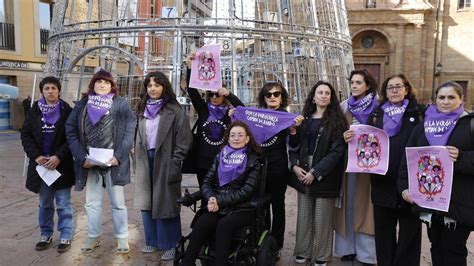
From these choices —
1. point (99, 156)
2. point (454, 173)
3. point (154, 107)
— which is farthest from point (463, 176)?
point (99, 156)

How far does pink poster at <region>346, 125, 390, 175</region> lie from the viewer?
12.1 feet

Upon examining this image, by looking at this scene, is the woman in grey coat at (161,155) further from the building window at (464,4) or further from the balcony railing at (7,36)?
the building window at (464,4)

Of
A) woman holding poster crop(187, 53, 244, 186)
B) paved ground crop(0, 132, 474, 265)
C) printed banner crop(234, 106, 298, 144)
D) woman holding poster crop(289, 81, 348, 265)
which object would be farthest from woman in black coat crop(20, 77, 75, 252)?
woman holding poster crop(289, 81, 348, 265)

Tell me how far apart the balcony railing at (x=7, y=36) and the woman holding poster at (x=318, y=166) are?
1823cm

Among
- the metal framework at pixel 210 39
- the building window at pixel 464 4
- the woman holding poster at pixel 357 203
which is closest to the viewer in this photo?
the woman holding poster at pixel 357 203

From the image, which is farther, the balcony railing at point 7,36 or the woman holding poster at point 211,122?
the balcony railing at point 7,36

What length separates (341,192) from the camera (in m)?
4.16

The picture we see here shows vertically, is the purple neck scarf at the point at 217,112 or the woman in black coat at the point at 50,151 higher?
the purple neck scarf at the point at 217,112

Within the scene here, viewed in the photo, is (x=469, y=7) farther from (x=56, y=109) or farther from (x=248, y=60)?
(x=56, y=109)

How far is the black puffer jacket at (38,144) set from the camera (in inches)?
176

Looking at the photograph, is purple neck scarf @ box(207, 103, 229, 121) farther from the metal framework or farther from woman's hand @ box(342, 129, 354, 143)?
the metal framework

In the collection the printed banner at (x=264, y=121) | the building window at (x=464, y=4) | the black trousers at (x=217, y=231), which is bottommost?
the black trousers at (x=217, y=231)

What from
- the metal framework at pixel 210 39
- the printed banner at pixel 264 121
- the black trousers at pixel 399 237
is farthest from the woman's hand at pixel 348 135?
the metal framework at pixel 210 39

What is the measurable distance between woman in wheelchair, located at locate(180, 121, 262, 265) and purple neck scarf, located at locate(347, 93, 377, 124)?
41.1 inches
